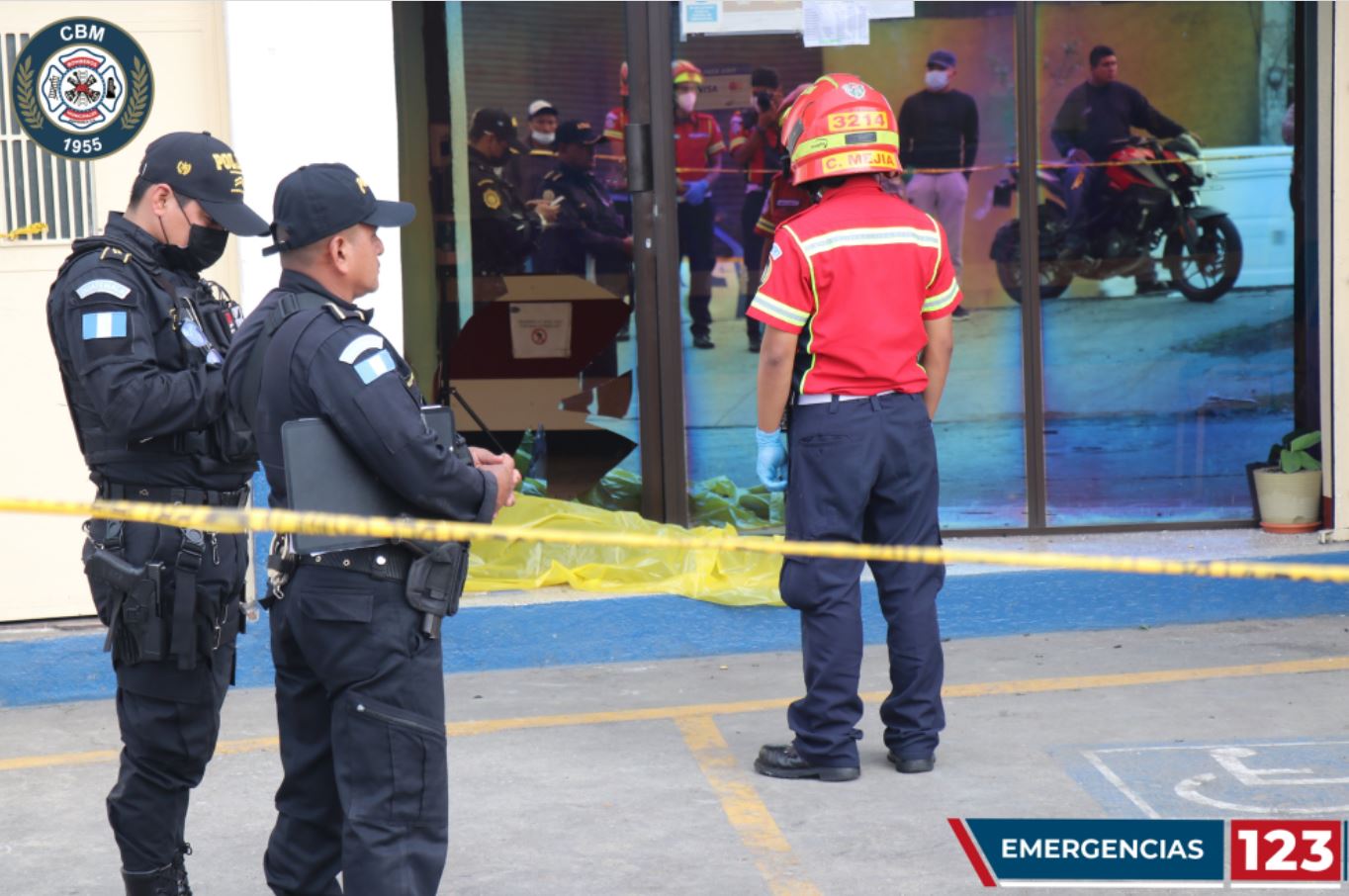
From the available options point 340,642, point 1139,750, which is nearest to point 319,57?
point 340,642

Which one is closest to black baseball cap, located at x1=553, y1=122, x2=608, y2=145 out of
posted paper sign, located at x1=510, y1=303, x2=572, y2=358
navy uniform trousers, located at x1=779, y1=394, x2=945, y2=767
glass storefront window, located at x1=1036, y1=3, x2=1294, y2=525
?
posted paper sign, located at x1=510, y1=303, x2=572, y2=358

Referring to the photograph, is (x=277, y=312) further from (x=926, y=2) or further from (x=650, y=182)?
(x=926, y=2)

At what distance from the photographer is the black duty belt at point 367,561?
3678 mm

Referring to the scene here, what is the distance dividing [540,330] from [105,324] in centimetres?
351

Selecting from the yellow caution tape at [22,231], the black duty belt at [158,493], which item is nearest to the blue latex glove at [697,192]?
the yellow caution tape at [22,231]

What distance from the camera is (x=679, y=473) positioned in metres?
7.39

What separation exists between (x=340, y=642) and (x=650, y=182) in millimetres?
3849

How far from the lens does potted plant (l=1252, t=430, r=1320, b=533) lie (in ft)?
24.0

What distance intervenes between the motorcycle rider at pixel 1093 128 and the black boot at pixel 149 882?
16.1ft

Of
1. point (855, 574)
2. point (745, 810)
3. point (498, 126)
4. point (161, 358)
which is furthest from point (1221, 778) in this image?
point (498, 126)

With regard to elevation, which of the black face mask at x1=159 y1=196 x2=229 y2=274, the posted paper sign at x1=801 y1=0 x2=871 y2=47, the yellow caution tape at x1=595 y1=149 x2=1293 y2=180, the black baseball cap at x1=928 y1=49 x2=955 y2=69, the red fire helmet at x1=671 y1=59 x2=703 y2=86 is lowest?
the black face mask at x1=159 y1=196 x2=229 y2=274

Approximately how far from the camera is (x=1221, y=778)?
5051 mm

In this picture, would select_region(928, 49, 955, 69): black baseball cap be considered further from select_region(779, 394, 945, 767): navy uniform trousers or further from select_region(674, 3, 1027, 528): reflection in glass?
select_region(779, 394, 945, 767): navy uniform trousers

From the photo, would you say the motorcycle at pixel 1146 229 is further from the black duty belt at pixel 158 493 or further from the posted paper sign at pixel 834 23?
the black duty belt at pixel 158 493
